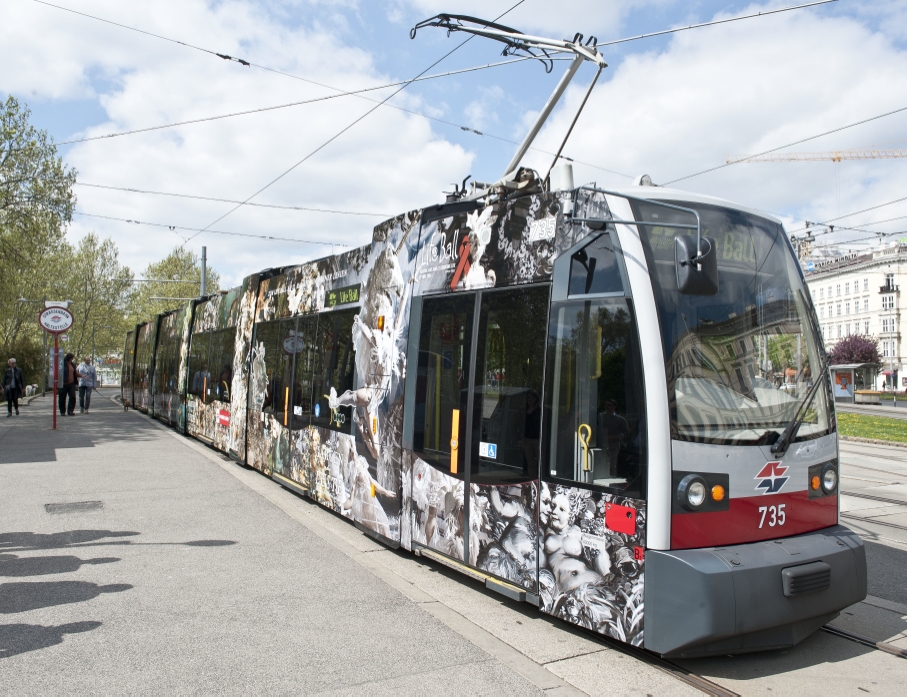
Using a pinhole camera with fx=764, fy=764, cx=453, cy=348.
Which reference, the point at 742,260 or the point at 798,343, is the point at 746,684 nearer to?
the point at 798,343

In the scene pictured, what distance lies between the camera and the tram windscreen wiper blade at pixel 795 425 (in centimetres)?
443

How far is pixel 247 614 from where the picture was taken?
5.04 m

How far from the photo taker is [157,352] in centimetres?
2188

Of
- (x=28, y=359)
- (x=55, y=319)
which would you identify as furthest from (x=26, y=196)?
(x=28, y=359)

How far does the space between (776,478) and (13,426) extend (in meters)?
18.9

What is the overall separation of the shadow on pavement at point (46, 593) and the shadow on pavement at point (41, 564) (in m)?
0.31

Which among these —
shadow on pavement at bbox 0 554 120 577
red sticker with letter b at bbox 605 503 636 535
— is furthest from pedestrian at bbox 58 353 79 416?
red sticker with letter b at bbox 605 503 636 535

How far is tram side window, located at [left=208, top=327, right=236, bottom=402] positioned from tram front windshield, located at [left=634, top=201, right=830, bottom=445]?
9.86 meters

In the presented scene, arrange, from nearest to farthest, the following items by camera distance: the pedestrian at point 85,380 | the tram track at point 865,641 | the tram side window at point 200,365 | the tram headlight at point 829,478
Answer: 1. the tram track at point 865,641
2. the tram headlight at point 829,478
3. the tram side window at point 200,365
4. the pedestrian at point 85,380

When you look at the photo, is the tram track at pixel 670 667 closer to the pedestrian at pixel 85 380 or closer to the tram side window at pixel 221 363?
the tram side window at pixel 221 363

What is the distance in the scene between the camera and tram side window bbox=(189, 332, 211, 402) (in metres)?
15.1

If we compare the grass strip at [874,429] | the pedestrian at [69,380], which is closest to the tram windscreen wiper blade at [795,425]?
the grass strip at [874,429]

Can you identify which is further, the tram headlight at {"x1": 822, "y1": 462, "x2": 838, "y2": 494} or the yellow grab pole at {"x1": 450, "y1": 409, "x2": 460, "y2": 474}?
the yellow grab pole at {"x1": 450, "y1": 409, "x2": 460, "y2": 474}

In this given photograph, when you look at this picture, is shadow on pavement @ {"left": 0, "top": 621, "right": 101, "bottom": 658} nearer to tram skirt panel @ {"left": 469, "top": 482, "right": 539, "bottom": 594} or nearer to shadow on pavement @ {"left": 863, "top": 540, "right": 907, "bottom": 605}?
tram skirt panel @ {"left": 469, "top": 482, "right": 539, "bottom": 594}
